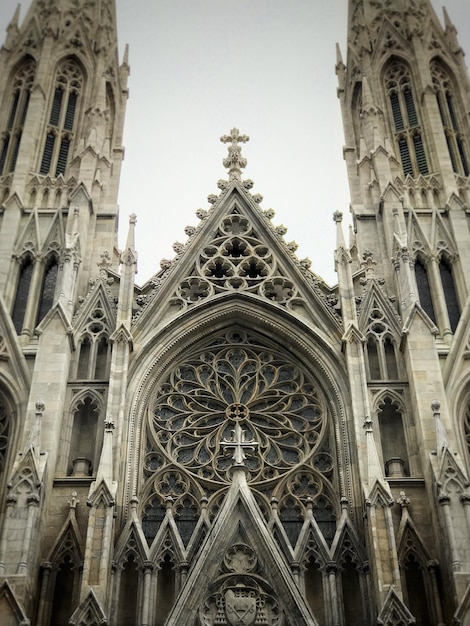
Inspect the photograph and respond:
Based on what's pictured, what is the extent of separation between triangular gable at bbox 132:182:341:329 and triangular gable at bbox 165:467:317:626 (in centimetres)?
631

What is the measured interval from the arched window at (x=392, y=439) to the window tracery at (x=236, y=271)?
12.7 ft

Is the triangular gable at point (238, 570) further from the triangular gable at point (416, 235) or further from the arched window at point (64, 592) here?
the triangular gable at point (416, 235)

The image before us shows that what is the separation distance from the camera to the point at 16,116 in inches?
1158

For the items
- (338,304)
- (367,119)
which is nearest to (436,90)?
(367,119)

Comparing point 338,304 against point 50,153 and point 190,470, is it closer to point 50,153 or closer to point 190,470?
point 190,470

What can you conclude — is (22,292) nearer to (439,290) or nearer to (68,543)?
(68,543)

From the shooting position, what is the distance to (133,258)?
80.4ft

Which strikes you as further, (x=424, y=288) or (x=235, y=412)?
(x=424, y=288)

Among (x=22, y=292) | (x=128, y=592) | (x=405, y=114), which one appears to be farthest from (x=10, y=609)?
(x=405, y=114)

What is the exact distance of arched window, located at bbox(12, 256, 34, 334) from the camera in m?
24.3

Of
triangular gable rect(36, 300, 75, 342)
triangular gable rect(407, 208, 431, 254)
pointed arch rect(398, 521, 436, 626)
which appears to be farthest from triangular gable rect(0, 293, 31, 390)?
triangular gable rect(407, 208, 431, 254)

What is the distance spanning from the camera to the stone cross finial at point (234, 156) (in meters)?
27.4

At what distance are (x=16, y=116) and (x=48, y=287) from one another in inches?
284

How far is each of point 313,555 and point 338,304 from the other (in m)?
7.16
